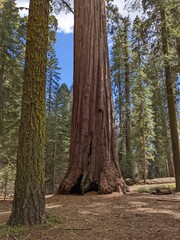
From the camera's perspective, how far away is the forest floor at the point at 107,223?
297 centimetres

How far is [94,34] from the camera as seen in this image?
25.5 feet

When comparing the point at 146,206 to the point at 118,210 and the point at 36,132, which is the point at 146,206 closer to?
the point at 118,210

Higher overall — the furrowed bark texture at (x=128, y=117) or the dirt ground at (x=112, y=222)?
the furrowed bark texture at (x=128, y=117)

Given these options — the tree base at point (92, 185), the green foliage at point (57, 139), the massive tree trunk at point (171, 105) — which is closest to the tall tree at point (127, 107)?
the green foliage at point (57, 139)

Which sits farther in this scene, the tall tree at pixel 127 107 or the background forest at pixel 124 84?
the tall tree at pixel 127 107

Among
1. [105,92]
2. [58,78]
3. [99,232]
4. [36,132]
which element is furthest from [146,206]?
[58,78]

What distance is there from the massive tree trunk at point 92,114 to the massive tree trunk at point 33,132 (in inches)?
118

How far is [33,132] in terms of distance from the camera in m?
3.51

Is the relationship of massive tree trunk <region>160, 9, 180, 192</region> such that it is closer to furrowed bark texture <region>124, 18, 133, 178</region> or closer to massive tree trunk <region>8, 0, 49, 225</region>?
furrowed bark texture <region>124, 18, 133, 178</region>

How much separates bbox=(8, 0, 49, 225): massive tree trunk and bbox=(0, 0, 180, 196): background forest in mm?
1161

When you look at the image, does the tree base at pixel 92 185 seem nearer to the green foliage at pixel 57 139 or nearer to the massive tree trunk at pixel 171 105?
the massive tree trunk at pixel 171 105

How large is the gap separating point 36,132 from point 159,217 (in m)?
2.47

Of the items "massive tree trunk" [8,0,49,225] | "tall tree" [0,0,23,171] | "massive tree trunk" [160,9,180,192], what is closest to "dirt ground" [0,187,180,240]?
"massive tree trunk" [8,0,49,225]

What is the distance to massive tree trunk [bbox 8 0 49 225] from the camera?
332 cm
